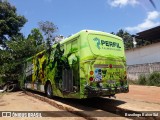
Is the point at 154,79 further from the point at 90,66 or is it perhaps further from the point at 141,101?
the point at 90,66

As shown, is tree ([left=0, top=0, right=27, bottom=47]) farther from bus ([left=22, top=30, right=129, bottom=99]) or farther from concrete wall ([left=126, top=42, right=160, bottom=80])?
bus ([left=22, top=30, right=129, bottom=99])

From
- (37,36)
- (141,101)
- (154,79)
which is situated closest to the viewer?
(141,101)

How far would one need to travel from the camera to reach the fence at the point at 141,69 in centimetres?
2181

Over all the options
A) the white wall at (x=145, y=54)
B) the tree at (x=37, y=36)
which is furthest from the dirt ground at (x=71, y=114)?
the tree at (x=37, y=36)

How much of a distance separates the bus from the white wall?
1353 centimetres

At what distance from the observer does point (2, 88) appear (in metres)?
23.9

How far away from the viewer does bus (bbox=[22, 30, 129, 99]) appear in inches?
381

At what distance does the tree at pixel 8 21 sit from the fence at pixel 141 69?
1597cm

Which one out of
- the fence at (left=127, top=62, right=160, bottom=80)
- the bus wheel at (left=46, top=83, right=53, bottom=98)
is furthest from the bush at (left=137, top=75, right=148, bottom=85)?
the bus wheel at (left=46, top=83, right=53, bottom=98)

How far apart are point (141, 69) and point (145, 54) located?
2.51 metres

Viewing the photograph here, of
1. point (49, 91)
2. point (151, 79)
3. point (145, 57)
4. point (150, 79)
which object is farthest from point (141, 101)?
point (145, 57)

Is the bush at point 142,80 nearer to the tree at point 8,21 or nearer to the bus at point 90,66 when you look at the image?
the bus at point 90,66

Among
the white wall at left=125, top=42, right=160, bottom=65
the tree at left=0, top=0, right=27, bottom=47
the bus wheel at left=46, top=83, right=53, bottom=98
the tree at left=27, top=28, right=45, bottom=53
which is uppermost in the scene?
the tree at left=0, top=0, right=27, bottom=47

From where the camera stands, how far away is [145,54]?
25266 millimetres
